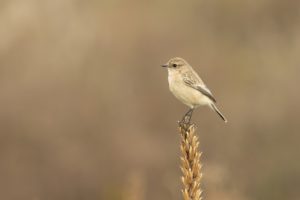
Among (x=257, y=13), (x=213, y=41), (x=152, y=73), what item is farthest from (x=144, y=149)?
(x=257, y=13)

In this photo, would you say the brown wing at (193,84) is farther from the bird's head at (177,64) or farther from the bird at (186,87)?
the bird's head at (177,64)

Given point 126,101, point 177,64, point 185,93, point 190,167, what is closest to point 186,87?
point 185,93

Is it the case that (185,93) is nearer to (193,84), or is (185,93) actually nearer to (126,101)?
(193,84)

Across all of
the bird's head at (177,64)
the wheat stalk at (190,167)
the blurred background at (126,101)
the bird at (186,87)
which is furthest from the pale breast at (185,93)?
the wheat stalk at (190,167)

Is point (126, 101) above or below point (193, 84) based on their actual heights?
above

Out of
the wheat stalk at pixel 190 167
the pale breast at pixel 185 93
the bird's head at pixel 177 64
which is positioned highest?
the bird's head at pixel 177 64
